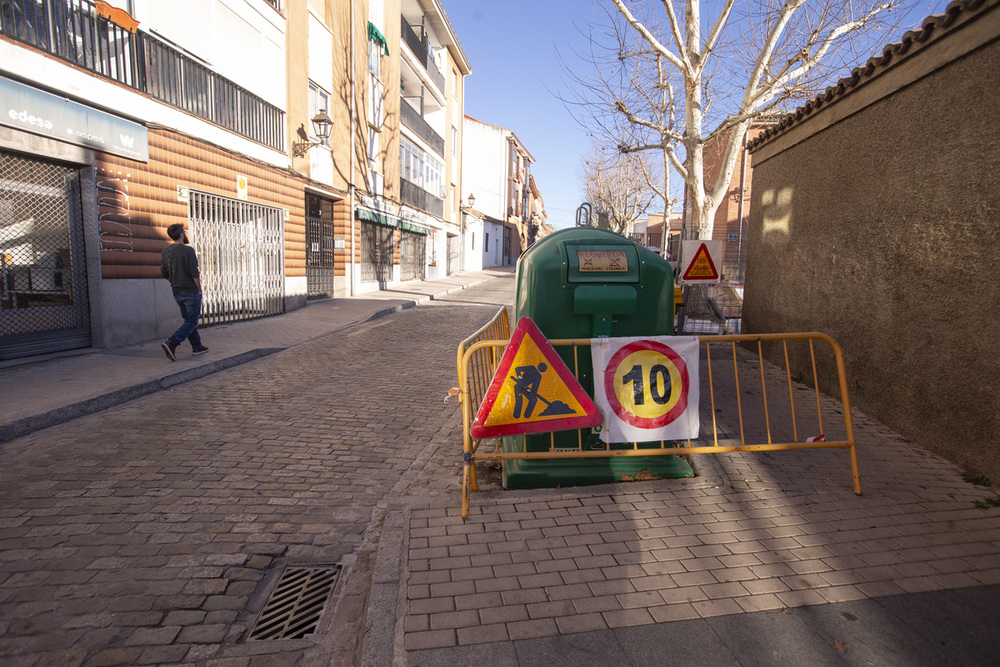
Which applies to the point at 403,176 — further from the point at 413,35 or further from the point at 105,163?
the point at 105,163

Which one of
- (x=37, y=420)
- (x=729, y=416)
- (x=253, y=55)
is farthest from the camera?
(x=253, y=55)

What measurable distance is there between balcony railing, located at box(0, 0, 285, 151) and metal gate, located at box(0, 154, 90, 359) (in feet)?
5.42

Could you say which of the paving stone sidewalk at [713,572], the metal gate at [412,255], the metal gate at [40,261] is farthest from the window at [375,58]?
the paving stone sidewalk at [713,572]

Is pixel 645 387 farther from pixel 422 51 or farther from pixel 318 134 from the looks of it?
pixel 422 51

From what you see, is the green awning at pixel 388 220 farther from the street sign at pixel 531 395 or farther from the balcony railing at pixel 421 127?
the street sign at pixel 531 395

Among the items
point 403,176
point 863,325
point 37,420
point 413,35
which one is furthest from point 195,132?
point 413,35

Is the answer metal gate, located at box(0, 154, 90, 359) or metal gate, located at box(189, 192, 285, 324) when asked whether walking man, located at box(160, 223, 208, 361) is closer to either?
metal gate, located at box(0, 154, 90, 359)

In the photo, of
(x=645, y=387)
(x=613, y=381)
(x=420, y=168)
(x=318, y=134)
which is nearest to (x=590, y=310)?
(x=613, y=381)

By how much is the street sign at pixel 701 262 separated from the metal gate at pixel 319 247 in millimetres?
10963

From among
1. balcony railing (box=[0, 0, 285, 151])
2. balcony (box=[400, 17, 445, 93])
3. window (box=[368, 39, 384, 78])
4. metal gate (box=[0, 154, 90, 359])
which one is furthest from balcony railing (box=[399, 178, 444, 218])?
metal gate (box=[0, 154, 90, 359])

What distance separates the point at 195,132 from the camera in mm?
10602

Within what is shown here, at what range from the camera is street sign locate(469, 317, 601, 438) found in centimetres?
345

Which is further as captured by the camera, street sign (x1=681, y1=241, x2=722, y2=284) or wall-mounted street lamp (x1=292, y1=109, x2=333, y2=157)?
wall-mounted street lamp (x1=292, y1=109, x2=333, y2=157)

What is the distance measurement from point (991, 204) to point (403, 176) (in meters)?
21.8
